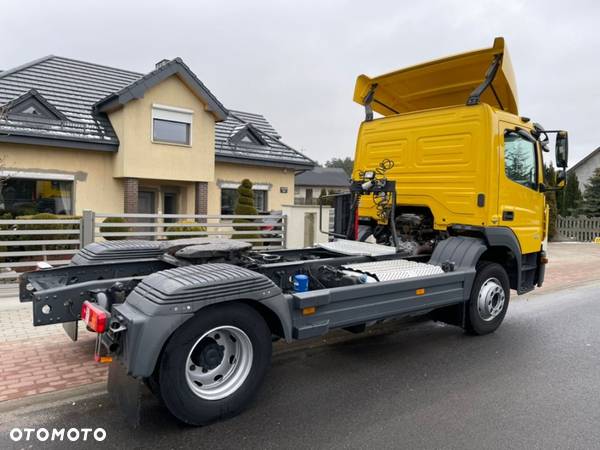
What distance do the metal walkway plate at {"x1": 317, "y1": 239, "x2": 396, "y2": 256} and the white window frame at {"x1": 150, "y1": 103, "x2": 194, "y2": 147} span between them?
10626mm

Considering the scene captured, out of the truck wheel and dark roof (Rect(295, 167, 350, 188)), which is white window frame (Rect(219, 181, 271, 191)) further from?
dark roof (Rect(295, 167, 350, 188))

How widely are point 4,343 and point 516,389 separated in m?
5.19

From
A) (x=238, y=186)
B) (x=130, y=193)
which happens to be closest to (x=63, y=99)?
(x=130, y=193)

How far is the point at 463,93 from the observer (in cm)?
675

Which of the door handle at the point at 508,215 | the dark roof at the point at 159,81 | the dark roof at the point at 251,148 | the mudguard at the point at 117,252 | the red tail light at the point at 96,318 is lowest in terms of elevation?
the red tail light at the point at 96,318

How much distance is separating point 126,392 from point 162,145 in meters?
12.8

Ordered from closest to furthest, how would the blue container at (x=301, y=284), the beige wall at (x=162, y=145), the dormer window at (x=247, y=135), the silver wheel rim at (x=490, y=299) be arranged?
the blue container at (x=301, y=284) < the silver wheel rim at (x=490, y=299) < the beige wall at (x=162, y=145) < the dormer window at (x=247, y=135)

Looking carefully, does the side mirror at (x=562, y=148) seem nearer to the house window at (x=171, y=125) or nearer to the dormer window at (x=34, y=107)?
the house window at (x=171, y=125)

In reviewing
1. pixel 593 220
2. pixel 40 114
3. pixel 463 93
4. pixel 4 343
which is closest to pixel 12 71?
pixel 40 114

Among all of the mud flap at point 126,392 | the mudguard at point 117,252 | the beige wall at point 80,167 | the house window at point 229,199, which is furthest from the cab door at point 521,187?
the house window at point 229,199

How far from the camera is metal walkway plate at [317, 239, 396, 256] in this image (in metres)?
5.66

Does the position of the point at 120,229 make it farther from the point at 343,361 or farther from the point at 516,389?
the point at 516,389

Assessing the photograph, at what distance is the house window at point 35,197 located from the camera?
13.5 metres

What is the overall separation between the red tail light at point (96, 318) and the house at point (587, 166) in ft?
132
